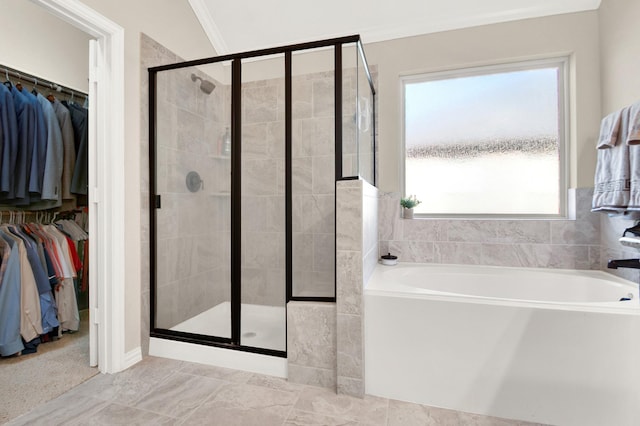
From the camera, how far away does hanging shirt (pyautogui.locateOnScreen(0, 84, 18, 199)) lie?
2.17 m

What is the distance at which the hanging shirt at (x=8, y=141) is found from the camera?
2.17 metres

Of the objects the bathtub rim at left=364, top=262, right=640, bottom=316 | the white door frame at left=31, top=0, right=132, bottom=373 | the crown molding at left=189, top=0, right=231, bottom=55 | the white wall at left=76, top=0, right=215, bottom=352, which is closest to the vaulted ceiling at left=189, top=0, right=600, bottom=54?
the crown molding at left=189, top=0, right=231, bottom=55

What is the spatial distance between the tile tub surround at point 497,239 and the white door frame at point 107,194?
190 centimetres

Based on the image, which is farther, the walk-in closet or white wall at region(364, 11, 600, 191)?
white wall at region(364, 11, 600, 191)

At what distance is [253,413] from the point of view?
154 centimetres

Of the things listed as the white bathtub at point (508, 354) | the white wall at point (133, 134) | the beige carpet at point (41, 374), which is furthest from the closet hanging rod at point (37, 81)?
the white bathtub at point (508, 354)

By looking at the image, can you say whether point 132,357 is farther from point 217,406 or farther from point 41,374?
point 217,406

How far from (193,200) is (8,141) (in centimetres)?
133

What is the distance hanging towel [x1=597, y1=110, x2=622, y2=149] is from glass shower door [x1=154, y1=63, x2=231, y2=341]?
7.73 feet

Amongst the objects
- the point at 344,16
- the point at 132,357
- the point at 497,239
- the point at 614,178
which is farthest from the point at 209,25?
the point at 614,178

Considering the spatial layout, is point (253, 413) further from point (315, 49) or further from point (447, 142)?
point (447, 142)

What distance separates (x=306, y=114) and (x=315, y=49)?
39 centimetres

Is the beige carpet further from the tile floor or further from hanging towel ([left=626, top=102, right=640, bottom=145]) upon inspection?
hanging towel ([left=626, top=102, right=640, bottom=145])

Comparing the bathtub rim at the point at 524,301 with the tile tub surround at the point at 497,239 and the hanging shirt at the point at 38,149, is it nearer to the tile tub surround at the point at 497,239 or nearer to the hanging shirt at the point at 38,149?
the tile tub surround at the point at 497,239
